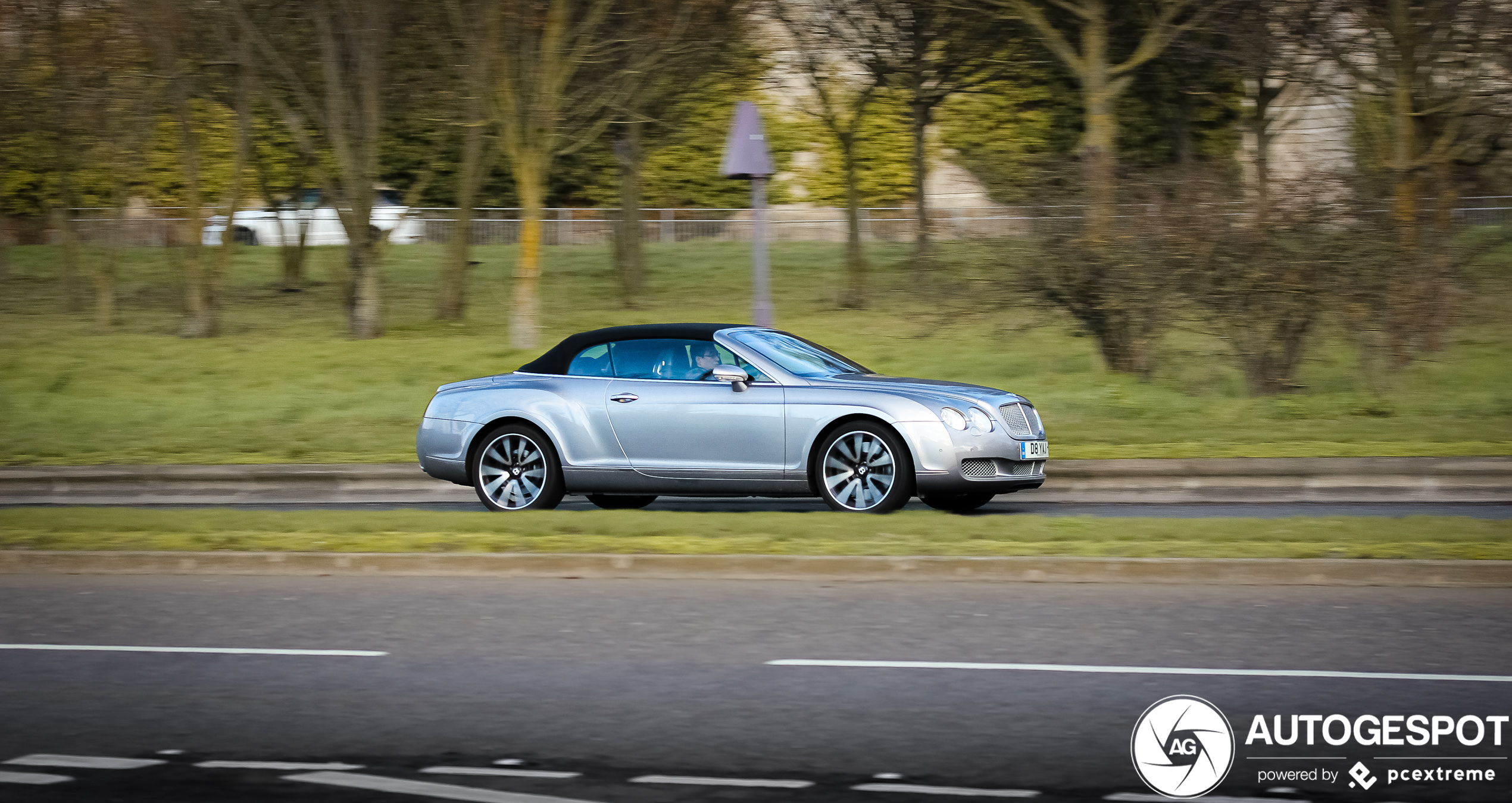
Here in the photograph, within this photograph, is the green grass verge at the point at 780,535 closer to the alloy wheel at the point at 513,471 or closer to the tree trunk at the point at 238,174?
the alloy wheel at the point at 513,471

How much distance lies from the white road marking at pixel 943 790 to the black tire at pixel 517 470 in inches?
321

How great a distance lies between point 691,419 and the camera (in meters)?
12.8

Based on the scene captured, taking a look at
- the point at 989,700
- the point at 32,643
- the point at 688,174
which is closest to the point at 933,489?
the point at 989,700

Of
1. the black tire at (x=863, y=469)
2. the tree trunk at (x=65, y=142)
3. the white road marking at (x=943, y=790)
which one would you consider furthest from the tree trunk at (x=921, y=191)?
the white road marking at (x=943, y=790)

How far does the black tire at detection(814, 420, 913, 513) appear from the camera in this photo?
40.3ft

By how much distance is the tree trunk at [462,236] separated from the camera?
98.9 feet

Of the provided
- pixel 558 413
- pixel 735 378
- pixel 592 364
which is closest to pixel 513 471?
pixel 558 413

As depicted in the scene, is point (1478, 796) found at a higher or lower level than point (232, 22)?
lower

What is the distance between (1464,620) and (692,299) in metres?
29.4

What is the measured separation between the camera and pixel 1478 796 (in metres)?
5.22

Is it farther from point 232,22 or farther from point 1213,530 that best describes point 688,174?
point 1213,530

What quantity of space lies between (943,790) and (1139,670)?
2109 mm

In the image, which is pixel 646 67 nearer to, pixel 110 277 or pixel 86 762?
pixel 110 277

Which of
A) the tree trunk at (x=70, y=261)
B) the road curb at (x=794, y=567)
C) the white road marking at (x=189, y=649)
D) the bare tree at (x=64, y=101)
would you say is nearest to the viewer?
the white road marking at (x=189, y=649)
